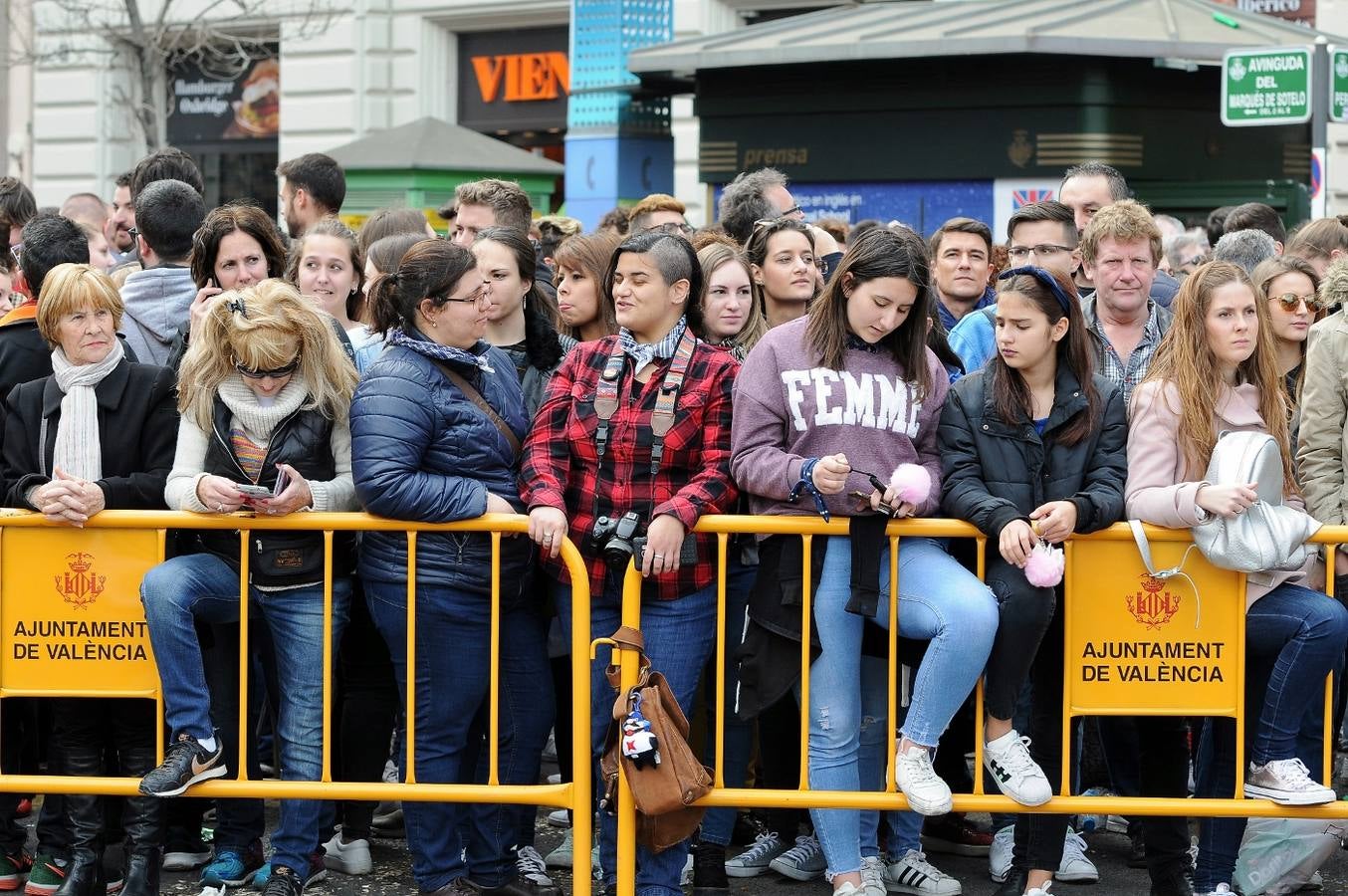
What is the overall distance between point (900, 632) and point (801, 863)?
1.10m

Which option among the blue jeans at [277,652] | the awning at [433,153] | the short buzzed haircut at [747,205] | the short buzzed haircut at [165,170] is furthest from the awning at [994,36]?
the blue jeans at [277,652]

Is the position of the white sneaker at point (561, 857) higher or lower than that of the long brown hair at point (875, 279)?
lower

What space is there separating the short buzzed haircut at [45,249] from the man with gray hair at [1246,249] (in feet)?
15.4

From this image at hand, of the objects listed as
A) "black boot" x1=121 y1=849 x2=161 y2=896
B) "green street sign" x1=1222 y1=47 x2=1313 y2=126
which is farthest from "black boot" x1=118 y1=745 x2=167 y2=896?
"green street sign" x1=1222 y1=47 x2=1313 y2=126

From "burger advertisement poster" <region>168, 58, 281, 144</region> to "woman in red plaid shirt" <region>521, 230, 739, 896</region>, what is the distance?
1981 centimetres

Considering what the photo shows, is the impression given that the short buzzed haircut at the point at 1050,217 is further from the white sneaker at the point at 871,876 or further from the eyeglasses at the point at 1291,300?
the white sneaker at the point at 871,876

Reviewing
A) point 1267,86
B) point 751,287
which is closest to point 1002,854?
point 751,287

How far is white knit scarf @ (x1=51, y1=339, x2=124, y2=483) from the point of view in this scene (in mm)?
5559

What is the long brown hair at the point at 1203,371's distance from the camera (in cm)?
534

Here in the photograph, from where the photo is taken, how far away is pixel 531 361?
627cm

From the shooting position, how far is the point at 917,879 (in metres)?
5.80

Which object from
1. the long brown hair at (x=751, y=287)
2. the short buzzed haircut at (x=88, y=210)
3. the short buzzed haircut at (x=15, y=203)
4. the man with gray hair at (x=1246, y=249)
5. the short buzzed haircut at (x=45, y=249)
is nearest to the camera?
the long brown hair at (x=751, y=287)

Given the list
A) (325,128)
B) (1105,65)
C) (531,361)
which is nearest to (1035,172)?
(1105,65)

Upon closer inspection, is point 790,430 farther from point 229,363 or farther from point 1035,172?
point 1035,172
